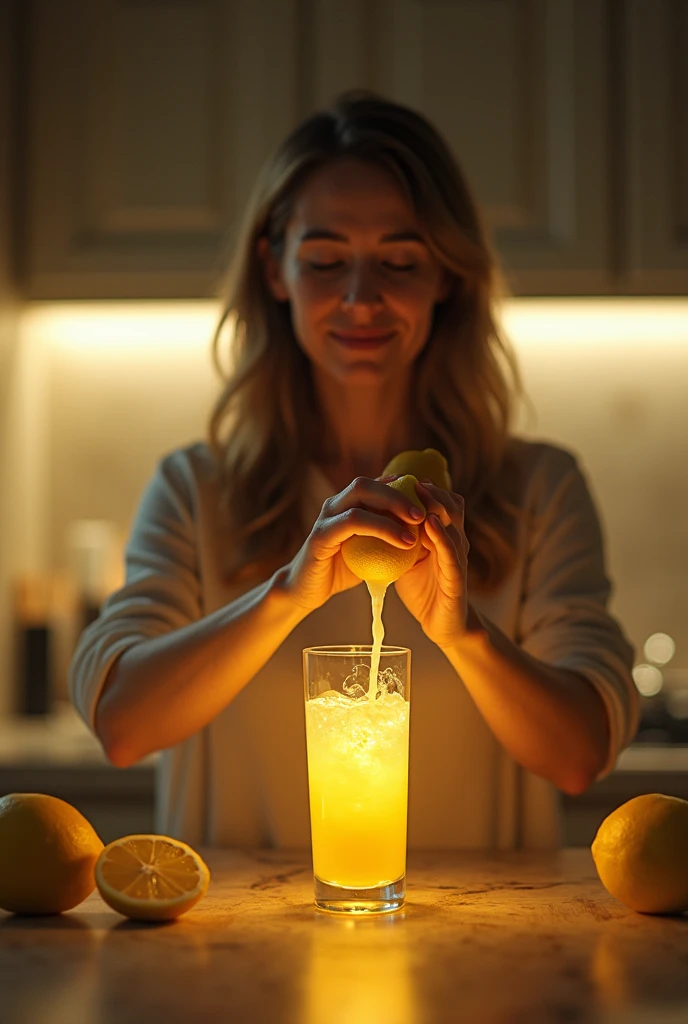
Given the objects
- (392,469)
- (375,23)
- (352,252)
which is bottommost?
(392,469)

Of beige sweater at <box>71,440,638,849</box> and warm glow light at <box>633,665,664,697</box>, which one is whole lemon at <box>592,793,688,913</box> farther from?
warm glow light at <box>633,665,664,697</box>

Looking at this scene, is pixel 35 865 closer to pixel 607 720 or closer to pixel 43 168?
pixel 607 720

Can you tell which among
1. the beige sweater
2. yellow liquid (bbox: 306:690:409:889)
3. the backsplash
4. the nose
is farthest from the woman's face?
the backsplash

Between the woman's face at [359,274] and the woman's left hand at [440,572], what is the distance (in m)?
0.37

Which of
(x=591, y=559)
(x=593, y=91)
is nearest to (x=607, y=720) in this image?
(x=591, y=559)

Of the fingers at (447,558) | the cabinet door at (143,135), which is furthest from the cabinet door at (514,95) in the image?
the fingers at (447,558)

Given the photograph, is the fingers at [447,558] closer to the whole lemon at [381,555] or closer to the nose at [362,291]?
the whole lemon at [381,555]

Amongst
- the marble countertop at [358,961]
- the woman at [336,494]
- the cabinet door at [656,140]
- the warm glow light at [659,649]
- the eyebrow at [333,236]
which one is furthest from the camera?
the warm glow light at [659,649]

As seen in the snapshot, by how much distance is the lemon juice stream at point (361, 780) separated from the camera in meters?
1.04

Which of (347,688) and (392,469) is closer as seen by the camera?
(347,688)

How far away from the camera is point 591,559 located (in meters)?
1.59

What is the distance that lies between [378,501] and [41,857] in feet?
1.31

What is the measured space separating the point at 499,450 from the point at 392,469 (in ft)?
1.70

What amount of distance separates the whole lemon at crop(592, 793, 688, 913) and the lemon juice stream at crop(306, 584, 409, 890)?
7.1 inches
